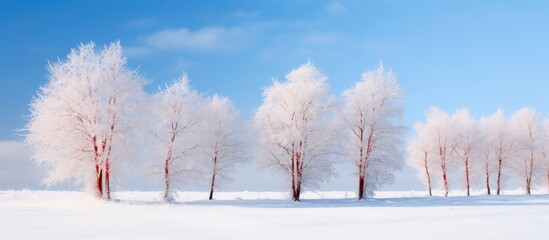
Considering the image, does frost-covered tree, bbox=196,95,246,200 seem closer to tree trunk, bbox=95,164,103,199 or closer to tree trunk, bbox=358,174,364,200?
tree trunk, bbox=95,164,103,199

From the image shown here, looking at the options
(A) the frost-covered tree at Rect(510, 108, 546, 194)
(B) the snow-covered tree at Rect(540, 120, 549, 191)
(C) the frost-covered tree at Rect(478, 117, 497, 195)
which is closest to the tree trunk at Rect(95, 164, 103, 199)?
(C) the frost-covered tree at Rect(478, 117, 497, 195)

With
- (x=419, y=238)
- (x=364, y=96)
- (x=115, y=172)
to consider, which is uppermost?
(x=364, y=96)

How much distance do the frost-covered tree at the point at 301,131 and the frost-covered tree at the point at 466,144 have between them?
69.6 ft

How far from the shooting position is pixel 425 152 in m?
54.2

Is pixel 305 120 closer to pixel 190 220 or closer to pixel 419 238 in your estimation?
pixel 190 220

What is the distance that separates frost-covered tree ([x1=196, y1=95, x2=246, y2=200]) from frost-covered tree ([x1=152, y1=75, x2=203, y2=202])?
127 inches

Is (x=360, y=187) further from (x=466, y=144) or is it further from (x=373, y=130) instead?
(x=466, y=144)

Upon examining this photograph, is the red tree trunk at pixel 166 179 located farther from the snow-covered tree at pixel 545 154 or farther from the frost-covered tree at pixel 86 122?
the snow-covered tree at pixel 545 154

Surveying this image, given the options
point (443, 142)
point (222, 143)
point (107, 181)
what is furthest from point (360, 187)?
point (107, 181)

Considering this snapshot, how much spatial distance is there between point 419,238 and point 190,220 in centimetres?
954

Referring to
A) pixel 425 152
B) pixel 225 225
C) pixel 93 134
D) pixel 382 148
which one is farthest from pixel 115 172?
pixel 425 152

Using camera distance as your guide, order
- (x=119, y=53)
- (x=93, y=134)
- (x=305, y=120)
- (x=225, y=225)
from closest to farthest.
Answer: (x=225, y=225), (x=93, y=134), (x=119, y=53), (x=305, y=120)

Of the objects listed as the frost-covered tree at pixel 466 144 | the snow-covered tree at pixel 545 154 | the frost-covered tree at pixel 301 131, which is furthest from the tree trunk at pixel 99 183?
the snow-covered tree at pixel 545 154

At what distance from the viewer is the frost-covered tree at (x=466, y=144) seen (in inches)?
2135
